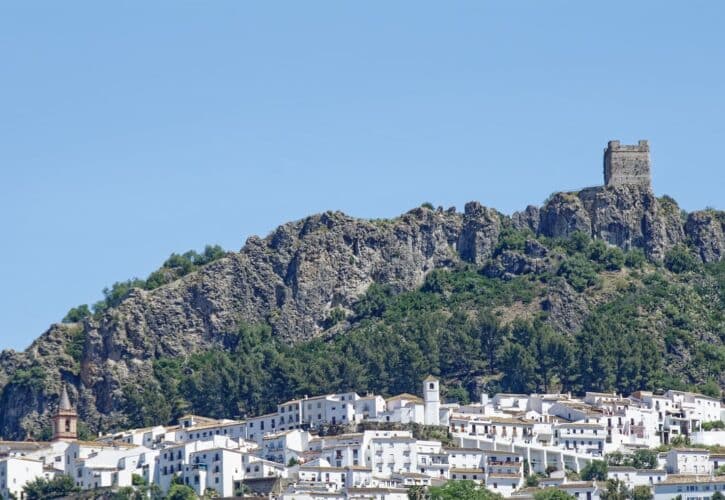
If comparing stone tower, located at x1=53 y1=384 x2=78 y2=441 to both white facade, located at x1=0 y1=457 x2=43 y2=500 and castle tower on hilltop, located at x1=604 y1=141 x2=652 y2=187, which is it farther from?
castle tower on hilltop, located at x1=604 y1=141 x2=652 y2=187

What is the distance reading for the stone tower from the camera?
15175 centimetres

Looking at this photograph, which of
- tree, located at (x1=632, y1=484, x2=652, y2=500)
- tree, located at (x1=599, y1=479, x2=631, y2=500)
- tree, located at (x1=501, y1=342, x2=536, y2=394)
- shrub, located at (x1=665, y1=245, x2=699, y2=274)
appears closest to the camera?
tree, located at (x1=599, y1=479, x2=631, y2=500)

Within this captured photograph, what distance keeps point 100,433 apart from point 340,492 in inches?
1354

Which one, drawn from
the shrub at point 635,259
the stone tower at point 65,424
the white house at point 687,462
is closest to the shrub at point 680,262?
the shrub at point 635,259

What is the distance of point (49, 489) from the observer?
136 meters

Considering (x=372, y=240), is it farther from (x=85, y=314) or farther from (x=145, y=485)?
(x=145, y=485)

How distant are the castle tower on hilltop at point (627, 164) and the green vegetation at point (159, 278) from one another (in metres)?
32.7

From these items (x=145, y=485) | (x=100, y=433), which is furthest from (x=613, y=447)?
(x=100, y=433)

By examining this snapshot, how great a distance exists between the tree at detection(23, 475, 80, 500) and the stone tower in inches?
550

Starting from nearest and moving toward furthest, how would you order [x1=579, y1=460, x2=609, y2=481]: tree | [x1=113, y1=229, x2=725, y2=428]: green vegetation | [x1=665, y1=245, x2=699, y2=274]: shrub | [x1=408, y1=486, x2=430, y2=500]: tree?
1. [x1=408, y1=486, x2=430, y2=500]: tree
2. [x1=579, y1=460, x2=609, y2=481]: tree
3. [x1=113, y1=229, x2=725, y2=428]: green vegetation
4. [x1=665, y1=245, x2=699, y2=274]: shrub

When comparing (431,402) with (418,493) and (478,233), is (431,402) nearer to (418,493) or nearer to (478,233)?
(418,493)

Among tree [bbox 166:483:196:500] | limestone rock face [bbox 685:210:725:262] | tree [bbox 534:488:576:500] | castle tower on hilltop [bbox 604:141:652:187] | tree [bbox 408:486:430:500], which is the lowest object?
tree [bbox 534:488:576:500]

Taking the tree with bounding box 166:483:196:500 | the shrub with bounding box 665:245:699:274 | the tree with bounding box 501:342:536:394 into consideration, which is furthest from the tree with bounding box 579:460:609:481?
the shrub with bounding box 665:245:699:274

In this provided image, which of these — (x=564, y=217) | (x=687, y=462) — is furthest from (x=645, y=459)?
(x=564, y=217)
